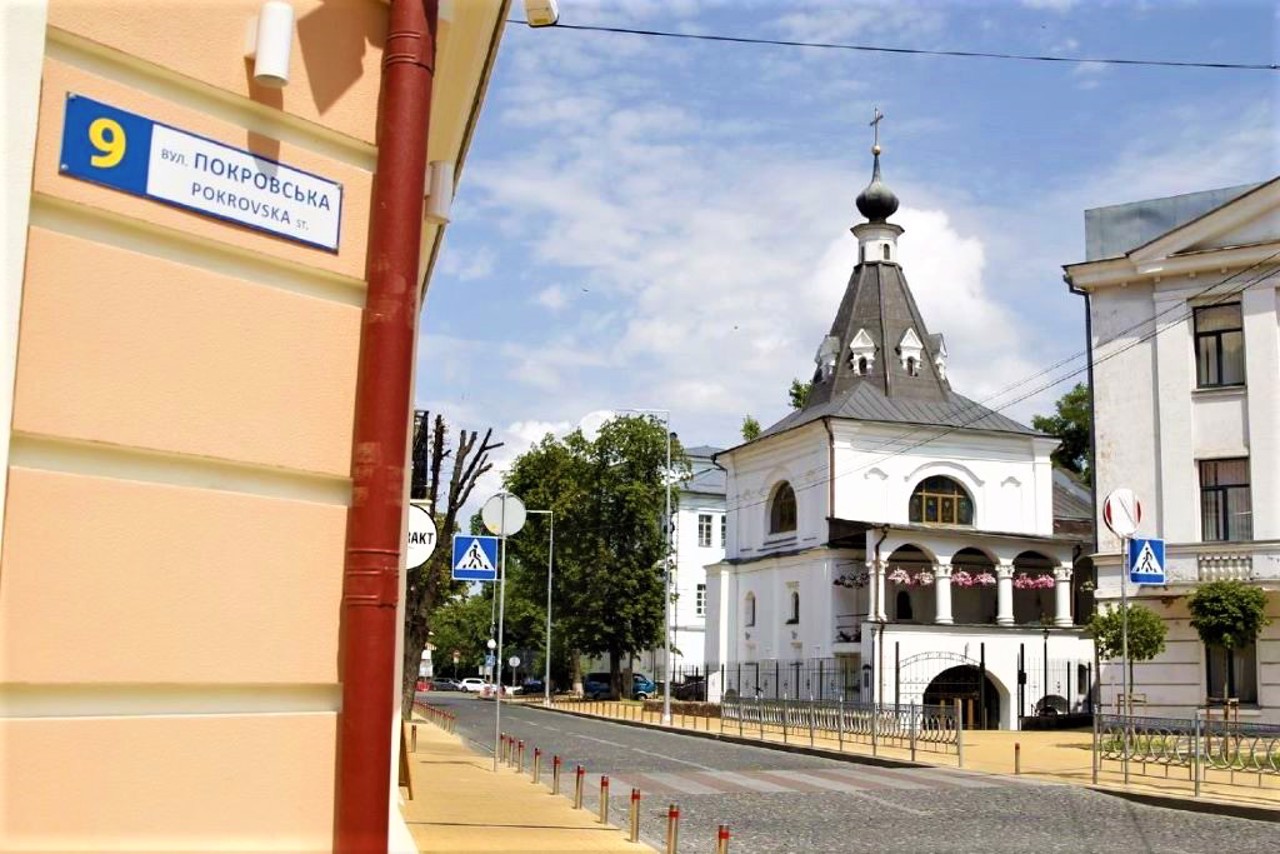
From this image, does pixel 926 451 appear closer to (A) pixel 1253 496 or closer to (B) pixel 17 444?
(A) pixel 1253 496

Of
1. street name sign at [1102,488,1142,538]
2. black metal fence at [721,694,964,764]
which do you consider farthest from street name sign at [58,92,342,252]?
black metal fence at [721,694,964,764]

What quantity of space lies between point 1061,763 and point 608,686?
53303mm

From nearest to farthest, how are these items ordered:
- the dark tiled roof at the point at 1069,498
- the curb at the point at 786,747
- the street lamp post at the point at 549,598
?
the curb at the point at 786,747 < the dark tiled roof at the point at 1069,498 < the street lamp post at the point at 549,598

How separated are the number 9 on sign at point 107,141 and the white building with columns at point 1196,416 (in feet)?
87.2

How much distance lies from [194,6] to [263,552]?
2.14m

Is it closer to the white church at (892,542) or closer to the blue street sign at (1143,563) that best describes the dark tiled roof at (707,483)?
the white church at (892,542)

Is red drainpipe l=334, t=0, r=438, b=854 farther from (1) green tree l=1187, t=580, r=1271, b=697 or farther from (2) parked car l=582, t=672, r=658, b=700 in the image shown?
(2) parked car l=582, t=672, r=658, b=700

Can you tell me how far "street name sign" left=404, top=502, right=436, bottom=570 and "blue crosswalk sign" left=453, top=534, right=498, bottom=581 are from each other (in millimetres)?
3282

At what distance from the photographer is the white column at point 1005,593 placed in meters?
45.6

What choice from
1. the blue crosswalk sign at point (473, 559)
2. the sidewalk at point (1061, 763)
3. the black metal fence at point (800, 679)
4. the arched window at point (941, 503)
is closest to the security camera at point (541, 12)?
the blue crosswalk sign at point (473, 559)

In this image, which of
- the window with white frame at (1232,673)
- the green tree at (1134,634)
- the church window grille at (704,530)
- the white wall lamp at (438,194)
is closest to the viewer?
the white wall lamp at (438,194)

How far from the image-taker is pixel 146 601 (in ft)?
16.2

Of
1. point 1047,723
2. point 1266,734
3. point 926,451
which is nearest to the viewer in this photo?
point 1266,734

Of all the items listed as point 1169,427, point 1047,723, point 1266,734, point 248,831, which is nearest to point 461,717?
point 1047,723
